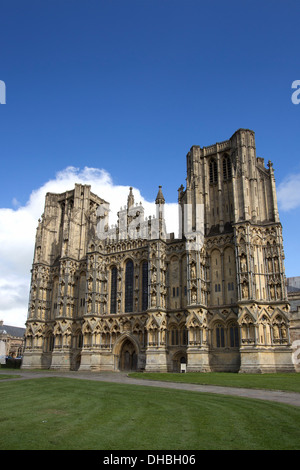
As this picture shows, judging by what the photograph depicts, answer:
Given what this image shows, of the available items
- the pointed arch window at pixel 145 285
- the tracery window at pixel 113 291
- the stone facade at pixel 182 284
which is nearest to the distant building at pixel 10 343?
the stone facade at pixel 182 284

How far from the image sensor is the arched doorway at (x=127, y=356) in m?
54.6

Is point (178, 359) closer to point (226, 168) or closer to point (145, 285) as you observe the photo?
point (145, 285)

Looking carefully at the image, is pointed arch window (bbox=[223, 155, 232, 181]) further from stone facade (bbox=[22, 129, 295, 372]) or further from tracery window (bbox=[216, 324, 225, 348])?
tracery window (bbox=[216, 324, 225, 348])

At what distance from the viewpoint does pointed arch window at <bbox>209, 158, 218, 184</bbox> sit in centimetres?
5612

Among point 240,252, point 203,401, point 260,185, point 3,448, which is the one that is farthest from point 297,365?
point 3,448

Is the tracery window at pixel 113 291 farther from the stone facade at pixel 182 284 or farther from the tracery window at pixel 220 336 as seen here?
the tracery window at pixel 220 336

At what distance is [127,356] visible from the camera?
182ft

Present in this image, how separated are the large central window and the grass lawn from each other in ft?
125

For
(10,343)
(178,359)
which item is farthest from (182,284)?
(10,343)

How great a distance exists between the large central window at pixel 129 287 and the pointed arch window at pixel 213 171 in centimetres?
1731

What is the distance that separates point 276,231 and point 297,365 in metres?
15.9

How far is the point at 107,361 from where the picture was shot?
182 ft

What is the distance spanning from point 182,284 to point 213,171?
57.4ft

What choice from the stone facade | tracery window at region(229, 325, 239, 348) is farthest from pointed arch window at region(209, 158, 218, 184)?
tracery window at region(229, 325, 239, 348)
